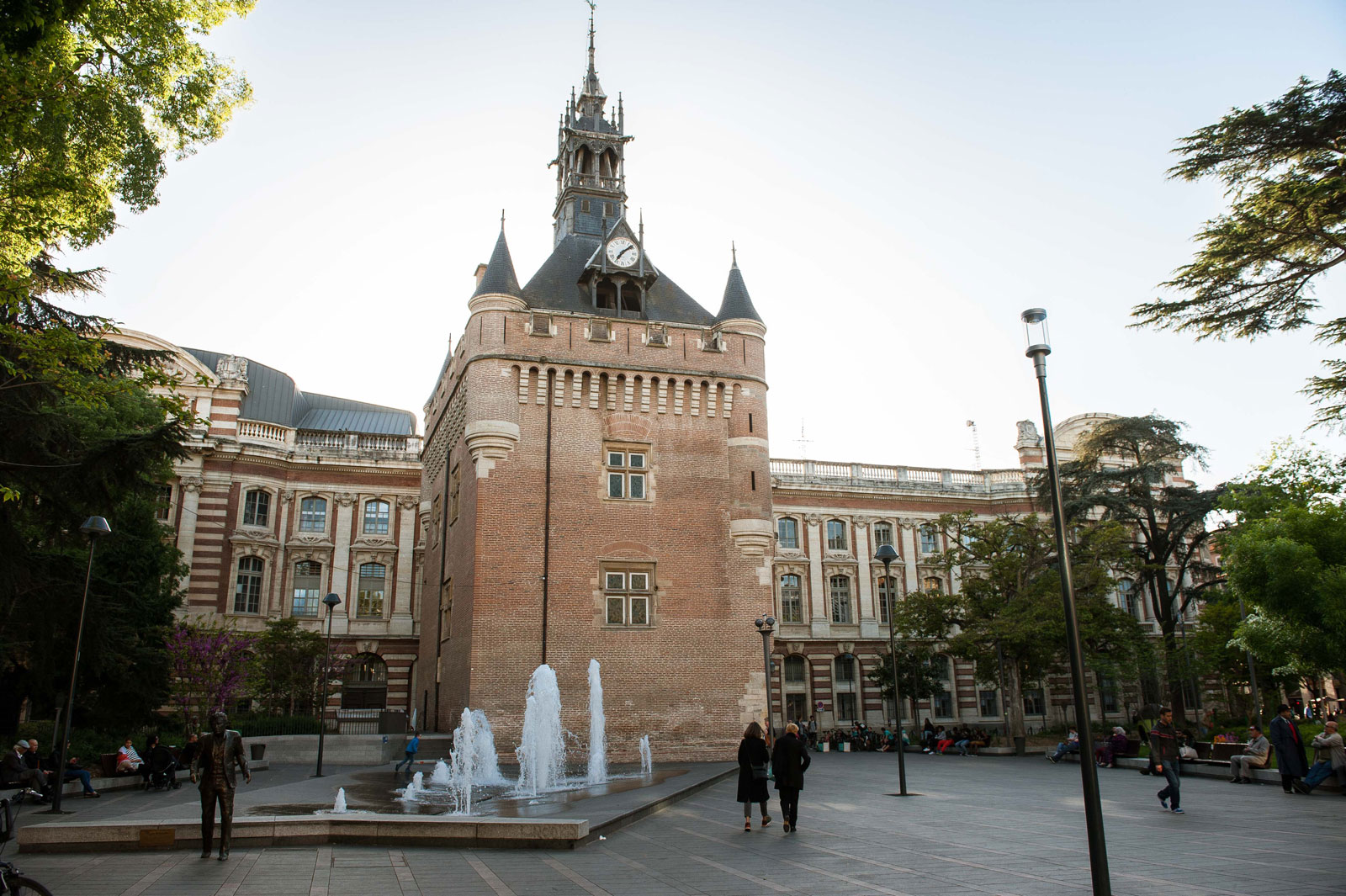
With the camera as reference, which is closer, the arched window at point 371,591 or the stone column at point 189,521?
the stone column at point 189,521

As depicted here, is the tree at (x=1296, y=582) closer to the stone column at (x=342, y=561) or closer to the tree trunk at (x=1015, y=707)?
the tree trunk at (x=1015, y=707)

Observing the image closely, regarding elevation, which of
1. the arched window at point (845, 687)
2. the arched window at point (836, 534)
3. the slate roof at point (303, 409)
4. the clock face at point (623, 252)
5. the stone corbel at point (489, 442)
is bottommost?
the arched window at point (845, 687)

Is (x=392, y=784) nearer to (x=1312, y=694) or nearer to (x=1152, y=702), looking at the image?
(x=1152, y=702)

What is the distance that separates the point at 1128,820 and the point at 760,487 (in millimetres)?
16158

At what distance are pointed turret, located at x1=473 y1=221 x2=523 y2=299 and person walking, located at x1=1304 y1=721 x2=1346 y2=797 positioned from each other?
21888 millimetres

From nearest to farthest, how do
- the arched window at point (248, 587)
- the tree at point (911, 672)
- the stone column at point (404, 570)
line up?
the arched window at point (248, 587), the tree at point (911, 672), the stone column at point (404, 570)

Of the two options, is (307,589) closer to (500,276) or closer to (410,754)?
(500,276)

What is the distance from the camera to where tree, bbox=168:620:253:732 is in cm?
3234

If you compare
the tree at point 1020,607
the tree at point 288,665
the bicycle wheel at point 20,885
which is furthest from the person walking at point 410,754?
the tree at point 1020,607

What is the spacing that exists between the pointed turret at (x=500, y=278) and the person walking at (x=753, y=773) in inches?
701

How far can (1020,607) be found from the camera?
3422 cm

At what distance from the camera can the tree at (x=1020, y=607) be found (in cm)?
3347

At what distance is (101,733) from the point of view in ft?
91.5

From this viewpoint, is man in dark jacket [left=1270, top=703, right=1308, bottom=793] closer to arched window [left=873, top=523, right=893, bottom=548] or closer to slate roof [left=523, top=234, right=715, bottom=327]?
slate roof [left=523, top=234, right=715, bottom=327]
